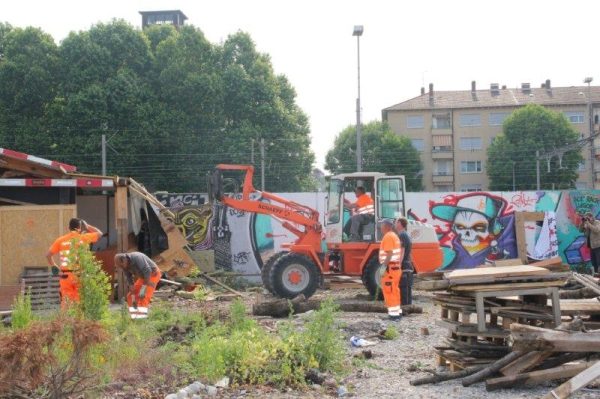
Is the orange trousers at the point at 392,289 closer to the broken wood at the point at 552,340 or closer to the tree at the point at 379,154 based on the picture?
the broken wood at the point at 552,340

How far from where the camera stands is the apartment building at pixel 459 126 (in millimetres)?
69875

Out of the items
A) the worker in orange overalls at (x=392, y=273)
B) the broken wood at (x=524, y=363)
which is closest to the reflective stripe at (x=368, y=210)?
the worker in orange overalls at (x=392, y=273)

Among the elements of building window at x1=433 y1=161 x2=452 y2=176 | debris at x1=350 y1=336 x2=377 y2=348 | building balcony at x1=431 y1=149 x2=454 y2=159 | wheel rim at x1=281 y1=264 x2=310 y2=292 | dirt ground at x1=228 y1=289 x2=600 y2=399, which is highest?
building balcony at x1=431 y1=149 x2=454 y2=159

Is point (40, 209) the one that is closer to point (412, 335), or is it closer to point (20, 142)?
point (412, 335)

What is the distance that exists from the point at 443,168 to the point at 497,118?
24.4 ft

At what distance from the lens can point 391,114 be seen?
72.2 meters

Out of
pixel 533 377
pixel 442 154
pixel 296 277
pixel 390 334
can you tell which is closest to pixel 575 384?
pixel 533 377

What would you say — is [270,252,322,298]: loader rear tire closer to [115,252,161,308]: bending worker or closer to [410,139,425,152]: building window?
[115,252,161,308]: bending worker

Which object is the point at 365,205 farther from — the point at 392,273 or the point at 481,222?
the point at 481,222

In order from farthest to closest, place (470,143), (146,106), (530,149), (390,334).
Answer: (470,143), (530,149), (146,106), (390,334)

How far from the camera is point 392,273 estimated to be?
12266 mm

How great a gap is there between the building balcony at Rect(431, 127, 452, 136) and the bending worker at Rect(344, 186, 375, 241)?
57.4 m

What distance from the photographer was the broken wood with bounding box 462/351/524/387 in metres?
7.29

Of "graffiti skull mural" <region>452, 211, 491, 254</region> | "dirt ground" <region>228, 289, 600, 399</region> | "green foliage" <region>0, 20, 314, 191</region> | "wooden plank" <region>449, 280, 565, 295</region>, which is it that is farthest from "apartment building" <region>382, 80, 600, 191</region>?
"wooden plank" <region>449, 280, 565, 295</region>
